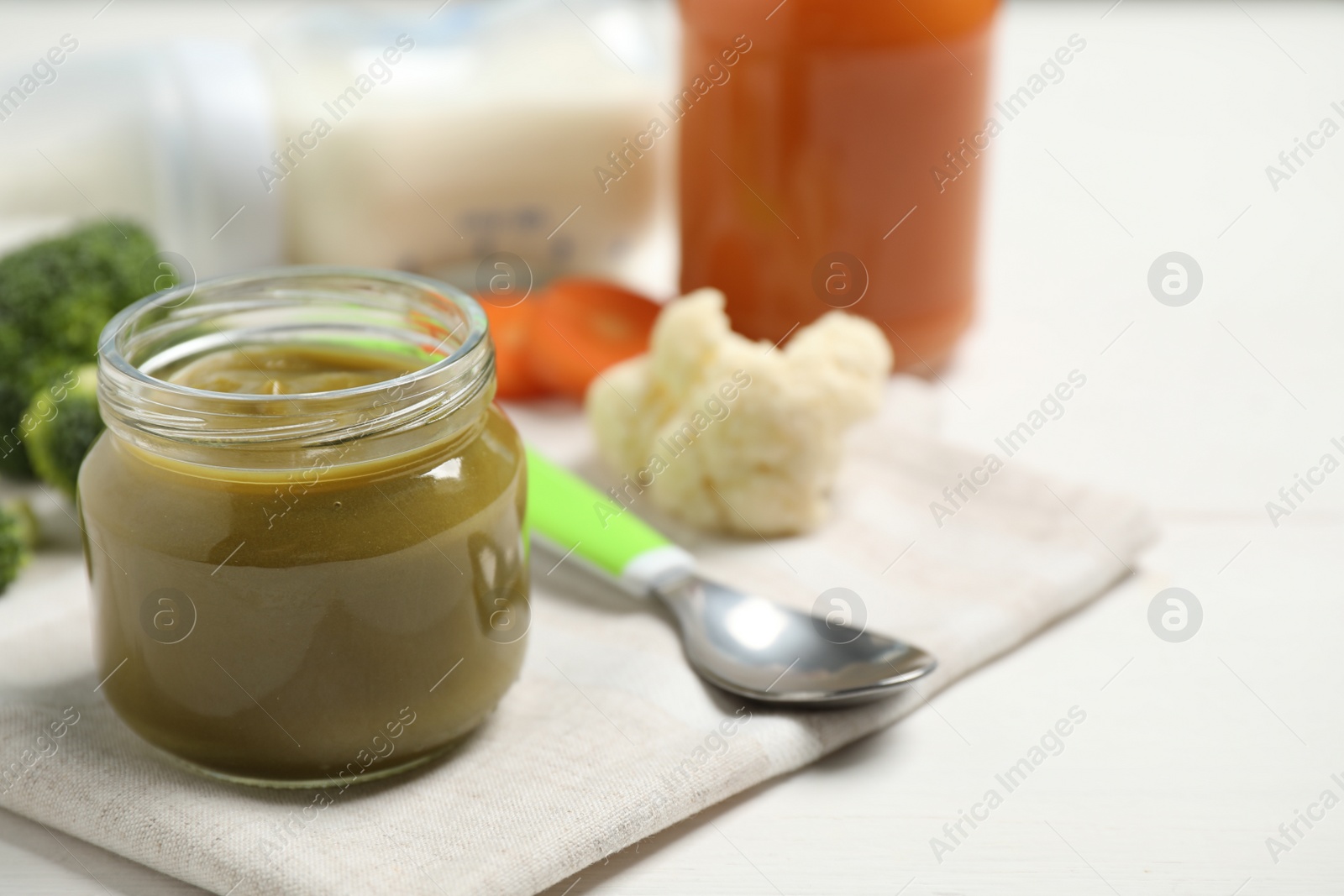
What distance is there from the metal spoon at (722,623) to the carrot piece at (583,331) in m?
0.33

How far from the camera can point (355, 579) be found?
37.7 inches

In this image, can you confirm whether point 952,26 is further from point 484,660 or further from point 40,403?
point 40,403

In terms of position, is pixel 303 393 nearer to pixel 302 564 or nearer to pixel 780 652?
pixel 302 564

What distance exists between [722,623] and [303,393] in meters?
0.44

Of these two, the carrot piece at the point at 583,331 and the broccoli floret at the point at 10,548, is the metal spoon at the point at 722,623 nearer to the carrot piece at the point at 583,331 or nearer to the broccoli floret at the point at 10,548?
the carrot piece at the point at 583,331

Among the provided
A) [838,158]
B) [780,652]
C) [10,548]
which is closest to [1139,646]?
[780,652]

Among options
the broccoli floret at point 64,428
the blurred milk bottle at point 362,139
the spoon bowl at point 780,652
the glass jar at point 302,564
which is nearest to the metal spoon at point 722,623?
the spoon bowl at point 780,652

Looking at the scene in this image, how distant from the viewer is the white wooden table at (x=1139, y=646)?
99cm

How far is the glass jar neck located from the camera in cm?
95

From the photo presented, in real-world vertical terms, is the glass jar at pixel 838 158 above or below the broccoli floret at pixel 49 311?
above

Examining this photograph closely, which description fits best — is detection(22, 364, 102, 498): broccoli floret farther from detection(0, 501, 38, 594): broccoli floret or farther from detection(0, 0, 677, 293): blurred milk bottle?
detection(0, 0, 677, 293): blurred milk bottle

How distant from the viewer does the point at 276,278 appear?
1183mm

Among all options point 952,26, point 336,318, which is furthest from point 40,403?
point 952,26

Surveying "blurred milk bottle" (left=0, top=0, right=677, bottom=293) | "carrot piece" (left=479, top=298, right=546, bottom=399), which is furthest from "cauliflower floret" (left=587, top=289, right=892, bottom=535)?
"blurred milk bottle" (left=0, top=0, right=677, bottom=293)
